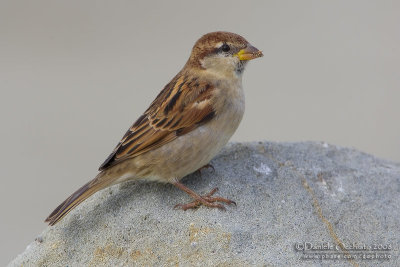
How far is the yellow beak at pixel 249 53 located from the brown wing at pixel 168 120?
332mm

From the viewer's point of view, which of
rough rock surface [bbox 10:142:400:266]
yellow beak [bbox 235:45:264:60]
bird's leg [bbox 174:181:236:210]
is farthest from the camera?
yellow beak [bbox 235:45:264:60]

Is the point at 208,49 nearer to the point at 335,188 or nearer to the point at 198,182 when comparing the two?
the point at 198,182

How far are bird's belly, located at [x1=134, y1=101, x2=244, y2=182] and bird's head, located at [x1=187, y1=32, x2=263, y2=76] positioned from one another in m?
0.47

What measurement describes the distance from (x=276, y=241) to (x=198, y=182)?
2.77 feet

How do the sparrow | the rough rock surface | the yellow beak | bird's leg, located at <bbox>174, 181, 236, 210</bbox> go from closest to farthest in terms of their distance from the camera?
the rough rock surface → bird's leg, located at <bbox>174, 181, 236, 210</bbox> → the sparrow → the yellow beak

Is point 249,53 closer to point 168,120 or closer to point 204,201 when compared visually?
point 168,120

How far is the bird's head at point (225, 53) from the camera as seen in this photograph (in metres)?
4.34

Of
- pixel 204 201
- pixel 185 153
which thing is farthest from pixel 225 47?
pixel 204 201

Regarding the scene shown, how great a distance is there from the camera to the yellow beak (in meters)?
4.32

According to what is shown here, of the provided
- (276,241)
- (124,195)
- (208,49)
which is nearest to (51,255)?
(124,195)

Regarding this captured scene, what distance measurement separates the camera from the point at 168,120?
4184mm

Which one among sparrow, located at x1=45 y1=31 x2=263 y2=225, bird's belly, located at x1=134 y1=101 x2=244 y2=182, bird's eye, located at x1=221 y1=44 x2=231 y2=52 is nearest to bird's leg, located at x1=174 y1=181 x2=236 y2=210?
sparrow, located at x1=45 y1=31 x2=263 y2=225

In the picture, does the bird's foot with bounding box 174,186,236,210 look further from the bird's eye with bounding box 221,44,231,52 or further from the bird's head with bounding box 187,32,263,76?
the bird's eye with bounding box 221,44,231,52

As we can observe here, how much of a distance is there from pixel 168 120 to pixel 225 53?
2.23 feet
